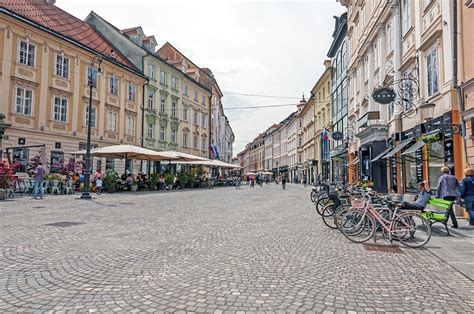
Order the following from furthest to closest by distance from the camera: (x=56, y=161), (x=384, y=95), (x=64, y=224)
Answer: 1. (x=56, y=161)
2. (x=384, y=95)
3. (x=64, y=224)

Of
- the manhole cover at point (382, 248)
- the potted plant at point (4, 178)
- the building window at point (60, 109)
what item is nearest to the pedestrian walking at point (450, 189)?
the manhole cover at point (382, 248)

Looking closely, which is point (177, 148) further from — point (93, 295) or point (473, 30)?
point (93, 295)

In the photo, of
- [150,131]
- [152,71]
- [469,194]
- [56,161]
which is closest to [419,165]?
[469,194]

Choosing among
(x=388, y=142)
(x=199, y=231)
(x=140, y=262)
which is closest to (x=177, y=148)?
(x=388, y=142)

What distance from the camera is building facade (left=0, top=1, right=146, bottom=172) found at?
2116 cm

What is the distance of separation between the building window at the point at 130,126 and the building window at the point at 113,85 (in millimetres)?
3025

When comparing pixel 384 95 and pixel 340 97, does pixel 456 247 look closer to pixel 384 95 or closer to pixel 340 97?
pixel 384 95

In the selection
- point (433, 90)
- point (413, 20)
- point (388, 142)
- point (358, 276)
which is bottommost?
→ point (358, 276)

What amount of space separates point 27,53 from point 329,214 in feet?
73.3

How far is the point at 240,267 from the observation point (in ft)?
17.0

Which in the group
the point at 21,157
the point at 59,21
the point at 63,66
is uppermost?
the point at 59,21

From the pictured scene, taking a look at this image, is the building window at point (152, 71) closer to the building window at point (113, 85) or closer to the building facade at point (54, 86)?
the building facade at point (54, 86)

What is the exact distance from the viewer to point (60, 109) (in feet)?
81.7

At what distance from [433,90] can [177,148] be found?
33065mm
